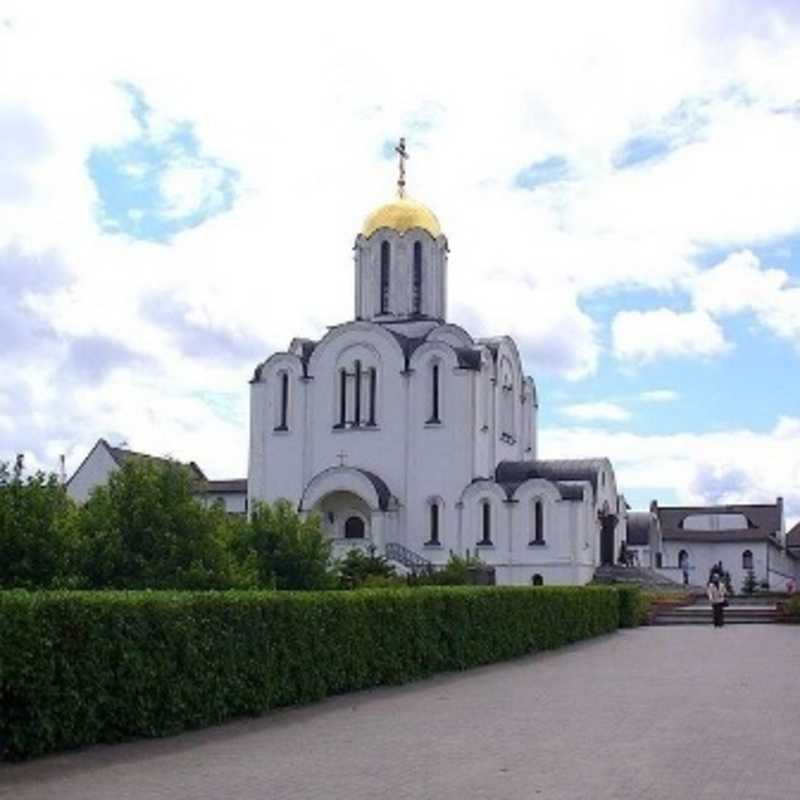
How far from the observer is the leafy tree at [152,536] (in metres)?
22.4

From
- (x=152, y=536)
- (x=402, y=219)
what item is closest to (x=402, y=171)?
(x=402, y=219)

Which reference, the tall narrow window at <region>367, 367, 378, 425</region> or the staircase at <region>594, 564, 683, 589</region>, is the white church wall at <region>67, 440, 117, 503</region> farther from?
the staircase at <region>594, 564, 683, 589</region>

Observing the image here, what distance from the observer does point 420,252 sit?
56625 mm

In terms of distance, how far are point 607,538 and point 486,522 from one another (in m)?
7.45

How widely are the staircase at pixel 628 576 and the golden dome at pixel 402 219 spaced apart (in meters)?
16.3

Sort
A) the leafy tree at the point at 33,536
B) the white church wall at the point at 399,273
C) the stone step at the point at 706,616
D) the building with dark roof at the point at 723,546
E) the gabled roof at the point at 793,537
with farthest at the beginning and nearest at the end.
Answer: the gabled roof at the point at 793,537
the building with dark roof at the point at 723,546
the white church wall at the point at 399,273
the stone step at the point at 706,616
the leafy tree at the point at 33,536

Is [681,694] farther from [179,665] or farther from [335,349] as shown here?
[335,349]

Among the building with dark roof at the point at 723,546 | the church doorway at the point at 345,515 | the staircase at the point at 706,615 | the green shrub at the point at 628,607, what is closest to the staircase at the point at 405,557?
the church doorway at the point at 345,515

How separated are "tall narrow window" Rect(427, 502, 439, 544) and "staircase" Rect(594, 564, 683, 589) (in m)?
6.85

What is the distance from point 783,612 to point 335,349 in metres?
22.8

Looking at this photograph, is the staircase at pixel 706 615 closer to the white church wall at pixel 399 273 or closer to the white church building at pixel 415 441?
the white church building at pixel 415 441

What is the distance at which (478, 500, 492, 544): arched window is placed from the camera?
5238 centimetres

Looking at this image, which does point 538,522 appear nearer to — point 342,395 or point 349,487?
point 349,487

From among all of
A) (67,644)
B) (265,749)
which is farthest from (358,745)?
(67,644)
